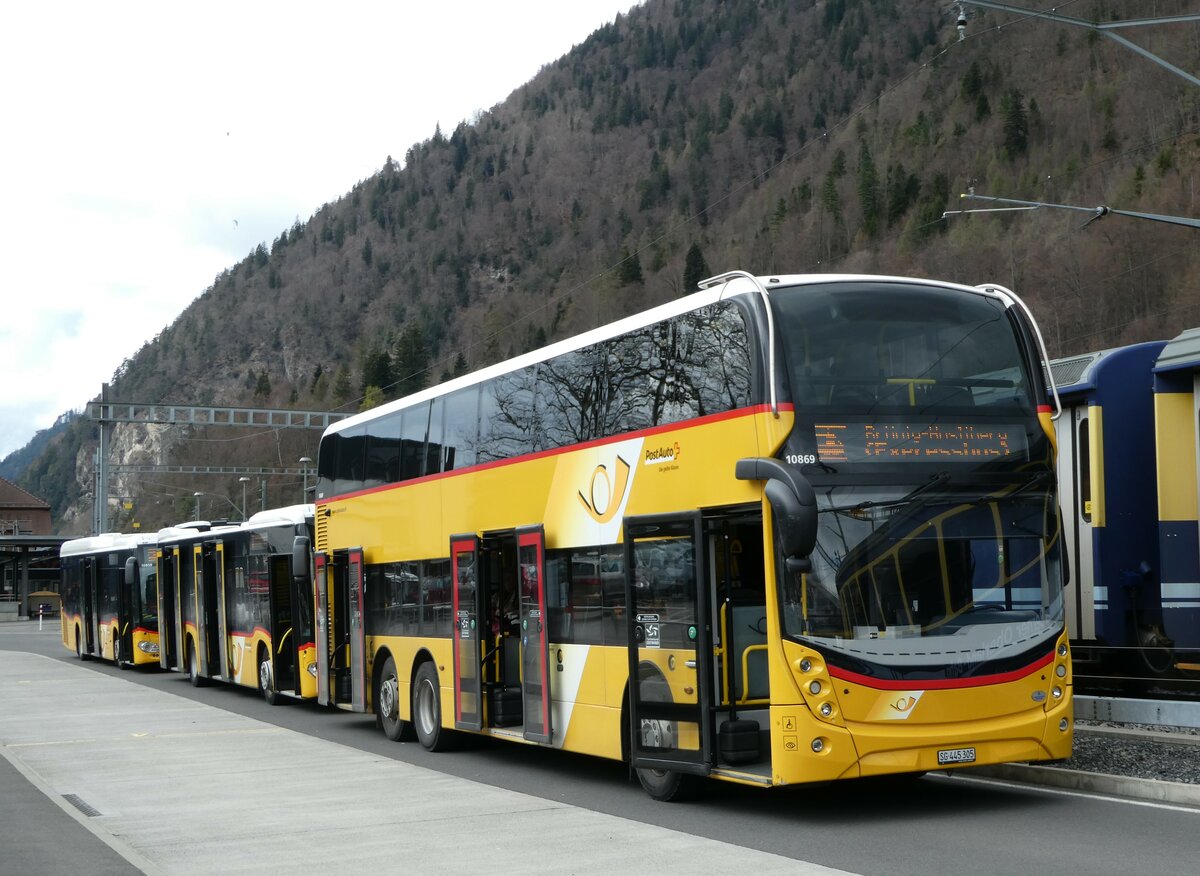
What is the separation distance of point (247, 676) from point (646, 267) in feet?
344

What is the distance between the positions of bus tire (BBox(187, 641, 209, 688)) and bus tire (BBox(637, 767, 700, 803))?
817 inches

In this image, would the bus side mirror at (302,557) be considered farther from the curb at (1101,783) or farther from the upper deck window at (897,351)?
the upper deck window at (897,351)

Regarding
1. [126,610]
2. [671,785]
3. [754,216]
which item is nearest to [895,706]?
[671,785]

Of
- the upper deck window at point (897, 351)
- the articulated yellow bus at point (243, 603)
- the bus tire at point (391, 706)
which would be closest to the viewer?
the upper deck window at point (897, 351)

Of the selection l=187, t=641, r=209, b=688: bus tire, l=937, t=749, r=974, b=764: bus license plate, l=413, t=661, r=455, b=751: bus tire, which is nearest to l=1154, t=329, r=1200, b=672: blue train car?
l=937, t=749, r=974, b=764: bus license plate

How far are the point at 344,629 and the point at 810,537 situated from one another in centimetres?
1157

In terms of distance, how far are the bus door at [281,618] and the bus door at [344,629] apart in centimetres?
434

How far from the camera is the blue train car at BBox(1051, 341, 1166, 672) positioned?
17094mm

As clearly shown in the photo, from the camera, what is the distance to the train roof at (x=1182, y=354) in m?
16.1

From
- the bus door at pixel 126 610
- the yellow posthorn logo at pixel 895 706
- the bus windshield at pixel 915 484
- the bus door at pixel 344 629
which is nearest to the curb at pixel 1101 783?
the bus windshield at pixel 915 484

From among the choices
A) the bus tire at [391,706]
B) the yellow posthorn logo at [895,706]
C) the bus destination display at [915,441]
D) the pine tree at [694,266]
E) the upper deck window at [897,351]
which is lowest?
the bus tire at [391,706]

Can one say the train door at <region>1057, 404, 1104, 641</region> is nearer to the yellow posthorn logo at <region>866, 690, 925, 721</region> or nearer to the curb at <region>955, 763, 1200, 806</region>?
the curb at <region>955, 763, 1200, 806</region>

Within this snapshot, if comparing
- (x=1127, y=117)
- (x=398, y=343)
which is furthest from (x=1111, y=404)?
(x=398, y=343)

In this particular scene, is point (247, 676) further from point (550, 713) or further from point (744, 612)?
point (744, 612)
